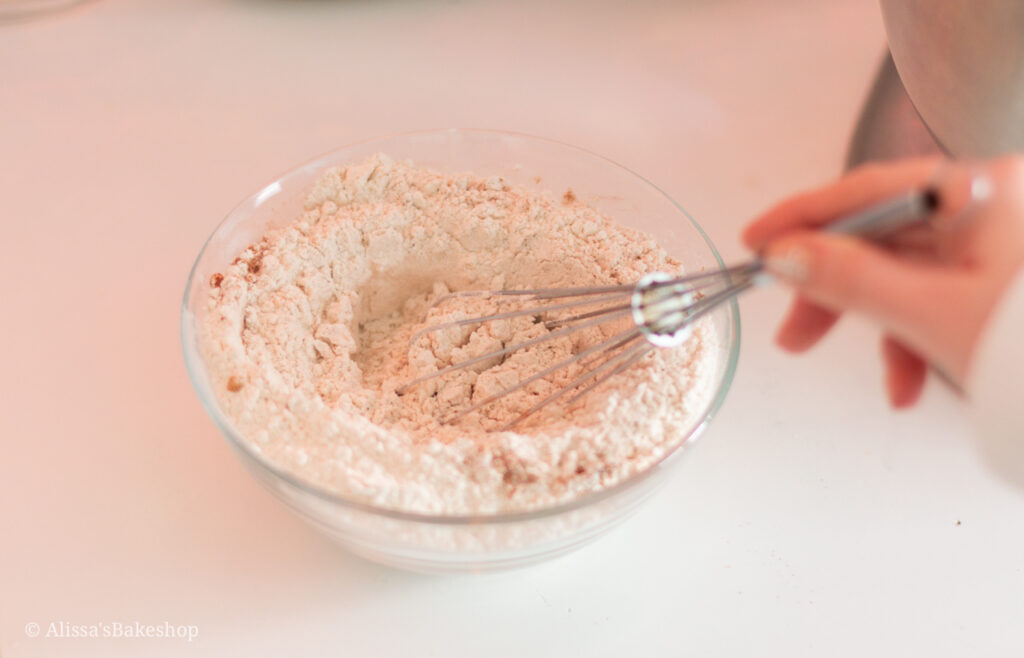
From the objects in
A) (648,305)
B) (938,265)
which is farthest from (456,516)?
(938,265)

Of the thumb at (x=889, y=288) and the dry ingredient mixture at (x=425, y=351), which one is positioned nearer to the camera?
the thumb at (x=889, y=288)

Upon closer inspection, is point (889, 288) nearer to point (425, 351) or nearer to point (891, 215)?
point (891, 215)

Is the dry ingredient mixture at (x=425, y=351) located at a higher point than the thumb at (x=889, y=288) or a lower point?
higher

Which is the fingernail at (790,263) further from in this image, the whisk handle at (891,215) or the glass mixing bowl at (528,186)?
the glass mixing bowl at (528,186)

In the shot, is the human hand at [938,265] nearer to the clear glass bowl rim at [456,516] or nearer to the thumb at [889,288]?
the thumb at [889,288]

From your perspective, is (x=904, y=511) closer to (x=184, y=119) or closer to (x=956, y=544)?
(x=956, y=544)

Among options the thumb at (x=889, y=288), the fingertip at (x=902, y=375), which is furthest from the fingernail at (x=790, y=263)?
the fingertip at (x=902, y=375)

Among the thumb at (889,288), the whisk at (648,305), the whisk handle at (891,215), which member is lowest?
the thumb at (889,288)
